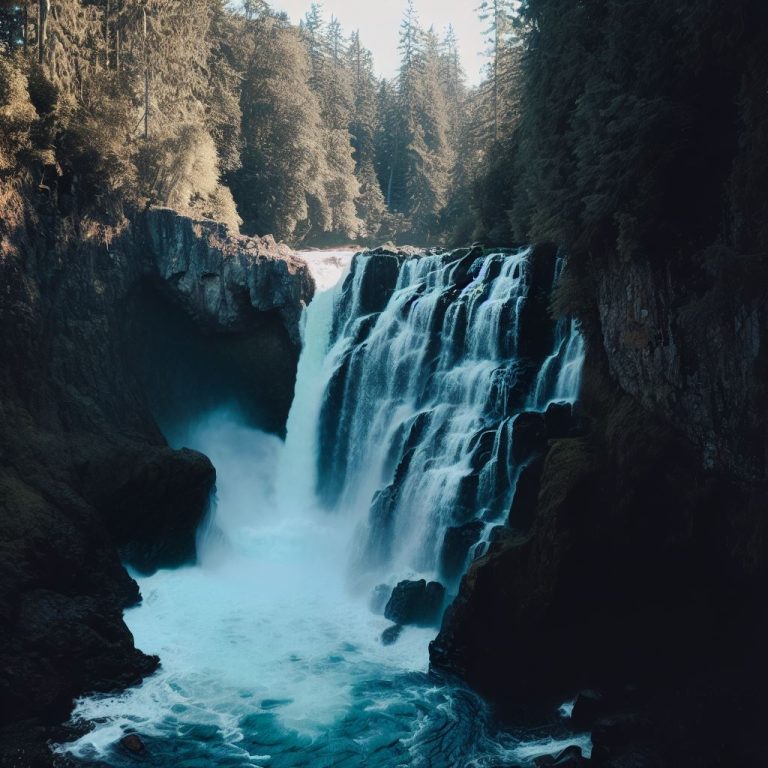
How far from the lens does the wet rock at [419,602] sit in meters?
17.6

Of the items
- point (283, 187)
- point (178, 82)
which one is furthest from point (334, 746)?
point (283, 187)

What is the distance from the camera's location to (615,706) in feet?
44.3

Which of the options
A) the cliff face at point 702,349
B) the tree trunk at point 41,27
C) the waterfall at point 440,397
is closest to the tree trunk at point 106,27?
the tree trunk at point 41,27

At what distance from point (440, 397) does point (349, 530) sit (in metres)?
5.63

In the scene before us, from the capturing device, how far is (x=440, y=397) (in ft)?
71.4

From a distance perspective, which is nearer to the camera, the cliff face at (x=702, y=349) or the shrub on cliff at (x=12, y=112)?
the cliff face at (x=702, y=349)

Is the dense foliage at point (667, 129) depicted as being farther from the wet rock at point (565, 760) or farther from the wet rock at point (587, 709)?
the wet rock at point (565, 760)

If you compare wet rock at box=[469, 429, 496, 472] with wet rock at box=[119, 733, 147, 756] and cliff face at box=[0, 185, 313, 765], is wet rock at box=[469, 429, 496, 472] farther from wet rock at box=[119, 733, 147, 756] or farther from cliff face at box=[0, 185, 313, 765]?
wet rock at box=[119, 733, 147, 756]

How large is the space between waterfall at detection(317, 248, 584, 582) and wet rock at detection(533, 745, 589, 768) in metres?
5.90

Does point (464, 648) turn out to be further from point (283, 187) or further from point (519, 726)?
point (283, 187)

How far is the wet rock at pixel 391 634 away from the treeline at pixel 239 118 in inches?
712

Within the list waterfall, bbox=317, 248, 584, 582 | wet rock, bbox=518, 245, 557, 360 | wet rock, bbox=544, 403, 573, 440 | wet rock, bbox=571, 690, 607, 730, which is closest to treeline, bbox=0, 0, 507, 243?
waterfall, bbox=317, 248, 584, 582

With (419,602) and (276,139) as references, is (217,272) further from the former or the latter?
(276,139)

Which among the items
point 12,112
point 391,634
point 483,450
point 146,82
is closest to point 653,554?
point 483,450
